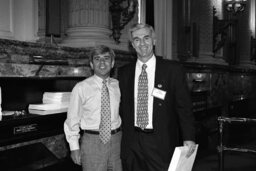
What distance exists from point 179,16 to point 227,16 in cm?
317

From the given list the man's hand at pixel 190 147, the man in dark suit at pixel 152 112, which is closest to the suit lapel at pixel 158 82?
the man in dark suit at pixel 152 112

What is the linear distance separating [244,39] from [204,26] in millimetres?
3233

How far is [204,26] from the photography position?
7.32 metres

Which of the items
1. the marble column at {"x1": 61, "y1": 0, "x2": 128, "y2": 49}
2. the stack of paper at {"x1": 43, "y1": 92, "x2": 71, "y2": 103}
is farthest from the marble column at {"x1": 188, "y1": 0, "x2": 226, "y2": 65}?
the stack of paper at {"x1": 43, "y1": 92, "x2": 71, "y2": 103}

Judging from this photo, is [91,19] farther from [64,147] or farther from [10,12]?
[64,147]

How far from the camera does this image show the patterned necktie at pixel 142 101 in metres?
2.25

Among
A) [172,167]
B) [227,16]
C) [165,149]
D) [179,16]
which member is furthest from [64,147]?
[227,16]

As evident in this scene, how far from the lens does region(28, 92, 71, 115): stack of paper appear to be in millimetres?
2539

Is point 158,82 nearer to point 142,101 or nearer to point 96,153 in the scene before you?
point 142,101

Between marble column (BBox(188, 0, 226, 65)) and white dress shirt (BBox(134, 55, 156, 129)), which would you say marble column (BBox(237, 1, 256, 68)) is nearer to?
marble column (BBox(188, 0, 226, 65))

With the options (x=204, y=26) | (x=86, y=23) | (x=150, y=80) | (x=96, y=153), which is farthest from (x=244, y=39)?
(x=96, y=153)

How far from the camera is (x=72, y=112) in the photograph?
2.23 m

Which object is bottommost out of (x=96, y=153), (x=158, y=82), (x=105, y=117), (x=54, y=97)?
(x=96, y=153)

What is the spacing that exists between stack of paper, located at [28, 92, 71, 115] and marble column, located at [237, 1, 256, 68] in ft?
25.9
